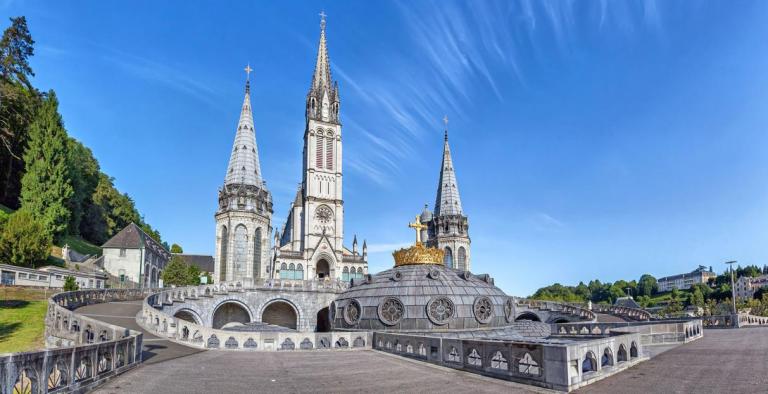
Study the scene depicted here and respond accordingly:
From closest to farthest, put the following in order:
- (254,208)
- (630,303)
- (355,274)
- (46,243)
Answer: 1. (46,243)
2. (254,208)
3. (355,274)
4. (630,303)

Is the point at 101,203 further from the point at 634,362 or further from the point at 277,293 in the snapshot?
the point at 634,362

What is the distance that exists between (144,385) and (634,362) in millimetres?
12377

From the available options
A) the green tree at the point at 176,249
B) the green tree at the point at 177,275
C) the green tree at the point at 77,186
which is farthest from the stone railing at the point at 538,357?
the green tree at the point at 176,249

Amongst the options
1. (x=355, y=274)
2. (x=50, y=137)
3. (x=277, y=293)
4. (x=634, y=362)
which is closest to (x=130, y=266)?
(x=50, y=137)

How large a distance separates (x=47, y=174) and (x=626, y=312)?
65720 millimetres

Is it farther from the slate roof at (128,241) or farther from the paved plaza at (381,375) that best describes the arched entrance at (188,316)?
the slate roof at (128,241)

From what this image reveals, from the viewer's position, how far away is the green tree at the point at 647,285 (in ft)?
616

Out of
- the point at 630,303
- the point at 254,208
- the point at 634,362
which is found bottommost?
the point at 630,303

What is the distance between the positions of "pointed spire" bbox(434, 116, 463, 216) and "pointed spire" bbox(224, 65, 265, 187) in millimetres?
31518

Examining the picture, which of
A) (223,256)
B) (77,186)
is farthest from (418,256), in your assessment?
(77,186)

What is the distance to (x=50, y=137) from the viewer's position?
53438 mm

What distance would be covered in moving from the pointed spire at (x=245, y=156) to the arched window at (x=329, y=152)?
16288 mm

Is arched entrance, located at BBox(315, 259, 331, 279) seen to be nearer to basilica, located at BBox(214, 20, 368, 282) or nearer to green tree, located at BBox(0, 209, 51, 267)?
basilica, located at BBox(214, 20, 368, 282)

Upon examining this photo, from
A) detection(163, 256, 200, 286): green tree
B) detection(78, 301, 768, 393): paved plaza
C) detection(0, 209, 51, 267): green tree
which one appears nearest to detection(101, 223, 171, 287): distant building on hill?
detection(163, 256, 200, 286): green tree
